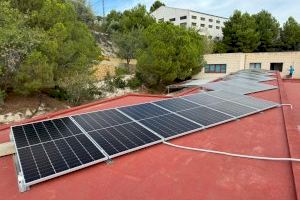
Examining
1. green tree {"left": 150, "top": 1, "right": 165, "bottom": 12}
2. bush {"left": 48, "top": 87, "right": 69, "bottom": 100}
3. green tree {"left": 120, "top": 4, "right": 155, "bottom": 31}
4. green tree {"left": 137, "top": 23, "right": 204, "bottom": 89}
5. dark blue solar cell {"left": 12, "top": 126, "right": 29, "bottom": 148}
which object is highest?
green tree {"left": 150, "top": 1, "right": 165, "bottom": 12}

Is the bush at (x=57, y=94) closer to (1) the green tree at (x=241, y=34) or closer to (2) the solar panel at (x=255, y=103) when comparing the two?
Answer: (2) the solar panel at (x=255, y=103)

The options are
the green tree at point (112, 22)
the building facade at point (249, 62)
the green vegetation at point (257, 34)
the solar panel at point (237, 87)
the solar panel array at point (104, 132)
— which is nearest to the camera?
the solar panel array at point (104, 132)

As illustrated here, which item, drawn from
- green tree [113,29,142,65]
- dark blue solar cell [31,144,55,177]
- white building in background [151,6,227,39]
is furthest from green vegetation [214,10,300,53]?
dark blue solar cell [31,144,55,177]

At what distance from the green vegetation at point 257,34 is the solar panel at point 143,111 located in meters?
51.2

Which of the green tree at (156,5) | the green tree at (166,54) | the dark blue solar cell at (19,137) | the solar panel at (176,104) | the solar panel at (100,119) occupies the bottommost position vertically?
the dark blue solar cell at (19,137)

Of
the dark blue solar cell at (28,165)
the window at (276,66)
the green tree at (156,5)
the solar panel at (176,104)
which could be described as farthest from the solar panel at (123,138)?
the green tree at (156,5)

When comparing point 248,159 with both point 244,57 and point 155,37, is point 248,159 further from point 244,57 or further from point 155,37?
point 244,57

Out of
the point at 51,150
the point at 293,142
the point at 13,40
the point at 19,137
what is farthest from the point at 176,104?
the point at 13,40

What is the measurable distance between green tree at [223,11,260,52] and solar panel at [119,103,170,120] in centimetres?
5129

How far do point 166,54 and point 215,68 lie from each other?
11.9 meters

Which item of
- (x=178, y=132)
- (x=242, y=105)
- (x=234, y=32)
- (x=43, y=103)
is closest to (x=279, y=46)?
(x=234, y=32)

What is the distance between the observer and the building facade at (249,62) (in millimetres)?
38625

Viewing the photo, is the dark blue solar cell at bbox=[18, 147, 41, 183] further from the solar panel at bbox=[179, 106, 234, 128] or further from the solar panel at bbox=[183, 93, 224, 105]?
the solar panel at bbox=[183, 93, 224, 105]

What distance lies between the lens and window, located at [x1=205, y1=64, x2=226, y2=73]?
41188mm
